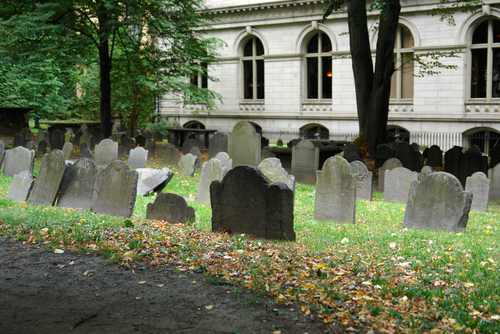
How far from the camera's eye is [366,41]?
1571 centimetres

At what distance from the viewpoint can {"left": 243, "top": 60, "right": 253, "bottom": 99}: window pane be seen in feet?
103

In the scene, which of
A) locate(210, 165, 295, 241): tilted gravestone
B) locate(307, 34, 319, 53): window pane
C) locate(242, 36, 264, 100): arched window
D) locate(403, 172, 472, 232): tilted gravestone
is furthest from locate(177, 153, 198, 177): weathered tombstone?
locate(242, 36, 264, 100): arched window

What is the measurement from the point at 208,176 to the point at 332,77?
1907 cm

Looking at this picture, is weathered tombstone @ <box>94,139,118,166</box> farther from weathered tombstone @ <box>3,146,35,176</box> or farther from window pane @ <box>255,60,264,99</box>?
window pane @ <box>255,60,264,99</box>

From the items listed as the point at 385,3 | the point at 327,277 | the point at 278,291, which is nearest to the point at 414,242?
the point at 327,277

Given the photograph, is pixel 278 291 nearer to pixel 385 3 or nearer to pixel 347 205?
pixel 347 205

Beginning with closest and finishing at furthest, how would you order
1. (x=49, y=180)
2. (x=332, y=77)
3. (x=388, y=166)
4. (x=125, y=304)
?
(x=125, y=304)
(x=49, y=180)
(x=388, y=166)
(x=332, y=77)

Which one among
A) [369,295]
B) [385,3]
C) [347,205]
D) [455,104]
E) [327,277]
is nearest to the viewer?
[369,295]

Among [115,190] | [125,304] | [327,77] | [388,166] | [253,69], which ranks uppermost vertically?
[253,69]

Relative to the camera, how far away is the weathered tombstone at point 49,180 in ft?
30.5

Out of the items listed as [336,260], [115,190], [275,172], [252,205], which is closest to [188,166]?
[275,172]

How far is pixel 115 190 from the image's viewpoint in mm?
8438

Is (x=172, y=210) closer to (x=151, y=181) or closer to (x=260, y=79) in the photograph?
(x=151, y=181)

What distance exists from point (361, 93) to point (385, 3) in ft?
11.1
